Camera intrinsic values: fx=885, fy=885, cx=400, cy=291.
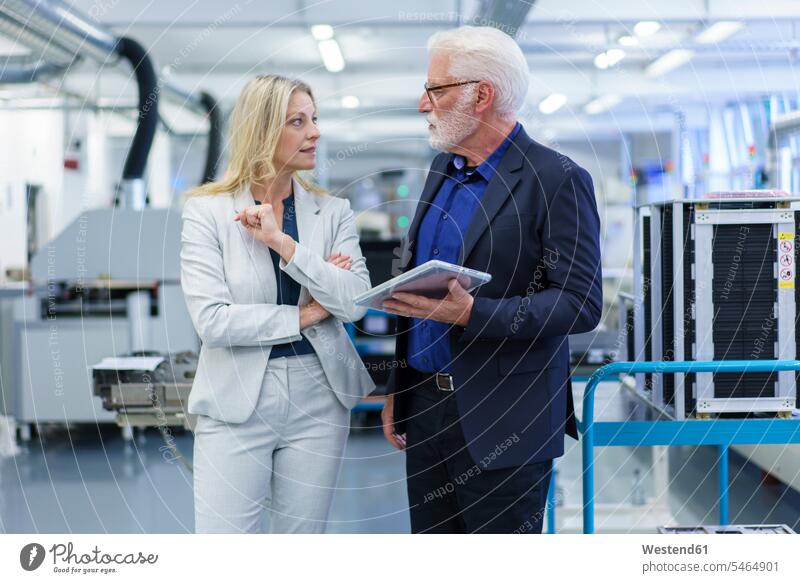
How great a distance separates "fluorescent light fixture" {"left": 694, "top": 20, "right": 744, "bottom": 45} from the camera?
316 inches

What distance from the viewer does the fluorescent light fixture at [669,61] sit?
9.45 m

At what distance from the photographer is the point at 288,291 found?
223cm

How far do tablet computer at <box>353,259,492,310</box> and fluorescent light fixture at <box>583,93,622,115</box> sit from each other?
11114mm

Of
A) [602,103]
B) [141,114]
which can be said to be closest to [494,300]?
[141,114]

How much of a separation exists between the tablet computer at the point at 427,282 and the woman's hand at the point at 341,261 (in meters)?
0.18

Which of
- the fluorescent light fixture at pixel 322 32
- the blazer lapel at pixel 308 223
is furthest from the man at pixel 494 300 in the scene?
the fluorescent light fixture at pixel 322 32

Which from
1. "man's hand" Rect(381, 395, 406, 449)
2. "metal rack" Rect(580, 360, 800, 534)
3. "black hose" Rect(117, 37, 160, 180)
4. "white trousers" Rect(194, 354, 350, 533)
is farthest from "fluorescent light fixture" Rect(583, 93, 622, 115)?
"white trousers" Rect(194, 354, 350, 533)

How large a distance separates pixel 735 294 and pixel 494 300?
0.86 metres

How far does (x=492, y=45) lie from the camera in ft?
7.05

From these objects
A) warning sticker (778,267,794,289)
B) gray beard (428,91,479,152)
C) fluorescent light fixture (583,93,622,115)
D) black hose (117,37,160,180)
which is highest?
fluorescent light fixture (583,93,622,115)

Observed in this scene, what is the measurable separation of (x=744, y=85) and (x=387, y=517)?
10.1 meters

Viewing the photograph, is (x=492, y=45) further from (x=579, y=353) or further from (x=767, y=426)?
(x=579, y=353)

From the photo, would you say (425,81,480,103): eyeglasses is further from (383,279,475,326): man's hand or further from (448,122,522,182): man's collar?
(383,279,475,326): man's hand
